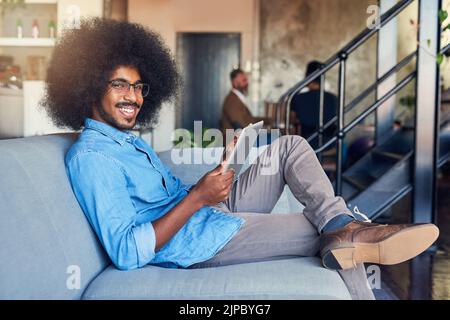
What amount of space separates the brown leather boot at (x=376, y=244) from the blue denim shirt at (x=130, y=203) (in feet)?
1.17

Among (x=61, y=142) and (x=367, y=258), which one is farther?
(x=61, y=142)

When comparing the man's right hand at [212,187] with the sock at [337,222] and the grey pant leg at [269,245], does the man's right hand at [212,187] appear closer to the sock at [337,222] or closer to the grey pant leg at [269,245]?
the grey pant leg at [269,245]

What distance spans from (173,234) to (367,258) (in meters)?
0.57

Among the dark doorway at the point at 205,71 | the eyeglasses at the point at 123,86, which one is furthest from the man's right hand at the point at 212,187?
the dark doorway at the point at 205,71

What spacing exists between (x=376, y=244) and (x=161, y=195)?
71 cm

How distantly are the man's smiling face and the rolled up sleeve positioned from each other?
0.78 feet

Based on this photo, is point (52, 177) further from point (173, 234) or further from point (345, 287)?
point (345, 287)

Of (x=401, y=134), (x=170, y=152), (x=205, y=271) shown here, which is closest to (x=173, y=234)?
(x=205, y=271)

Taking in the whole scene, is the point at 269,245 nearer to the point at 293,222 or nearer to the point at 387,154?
the point at 293,222

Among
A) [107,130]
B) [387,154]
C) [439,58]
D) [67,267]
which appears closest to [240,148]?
[107,130]

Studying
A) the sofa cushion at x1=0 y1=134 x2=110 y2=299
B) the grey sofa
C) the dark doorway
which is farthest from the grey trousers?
the dark doorway

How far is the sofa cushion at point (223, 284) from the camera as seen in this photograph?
1588 mm

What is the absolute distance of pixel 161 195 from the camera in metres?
2.03

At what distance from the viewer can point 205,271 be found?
5.83 ft
